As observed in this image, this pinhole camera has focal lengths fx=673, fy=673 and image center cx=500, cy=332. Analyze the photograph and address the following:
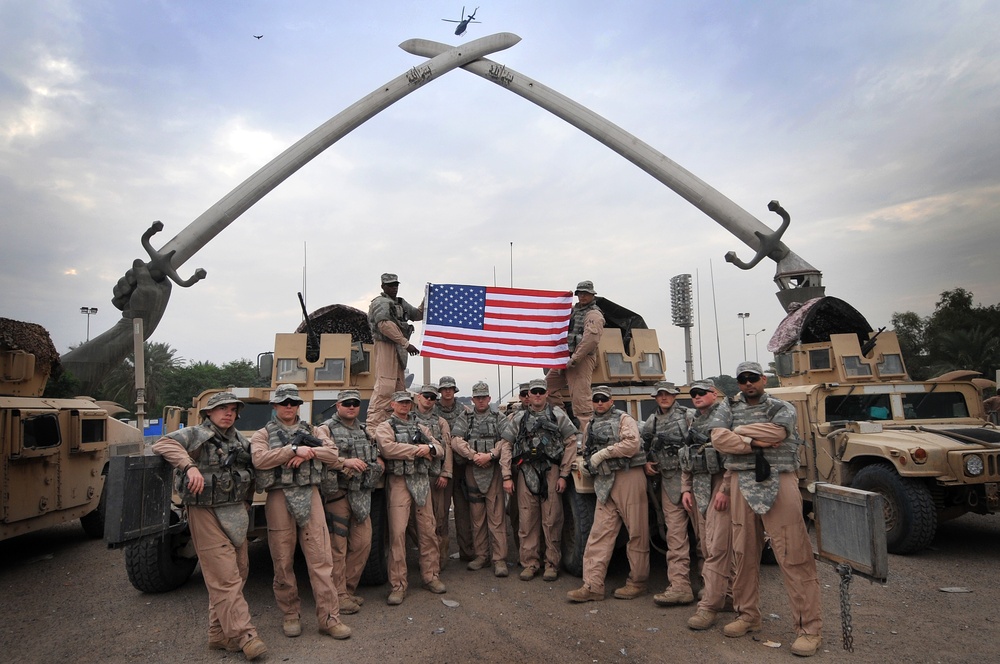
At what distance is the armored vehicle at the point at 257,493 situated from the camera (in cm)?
434

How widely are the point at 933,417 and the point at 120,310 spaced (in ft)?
73.5

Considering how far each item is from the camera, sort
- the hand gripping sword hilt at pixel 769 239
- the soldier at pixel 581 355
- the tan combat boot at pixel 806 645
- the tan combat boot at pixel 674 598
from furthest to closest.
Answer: the hand gripping sword hilt at pixel 769 239 < the soldier at pixel 581 355 < the tan combat boot at pixel 674 598 < the tan combat boot at pixel 806 645

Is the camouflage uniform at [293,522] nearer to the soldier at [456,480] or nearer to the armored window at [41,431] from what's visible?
the soldier at [456,480]

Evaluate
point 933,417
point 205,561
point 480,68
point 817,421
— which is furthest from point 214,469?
point 480,68

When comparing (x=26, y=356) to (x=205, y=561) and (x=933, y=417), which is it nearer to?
(x=205, y=561)

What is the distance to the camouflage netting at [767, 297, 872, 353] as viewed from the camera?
866 centimetres

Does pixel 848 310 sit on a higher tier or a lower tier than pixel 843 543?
higher

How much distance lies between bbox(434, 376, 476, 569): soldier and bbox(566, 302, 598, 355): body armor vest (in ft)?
4.46

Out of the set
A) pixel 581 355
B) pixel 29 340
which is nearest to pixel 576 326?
pixel 581 355

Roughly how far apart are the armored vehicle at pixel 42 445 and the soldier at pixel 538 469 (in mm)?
4576

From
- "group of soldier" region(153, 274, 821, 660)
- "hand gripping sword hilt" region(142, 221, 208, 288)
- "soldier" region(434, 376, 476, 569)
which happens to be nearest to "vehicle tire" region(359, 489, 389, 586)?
"group of soldier" region(153, 274, 821, 660)

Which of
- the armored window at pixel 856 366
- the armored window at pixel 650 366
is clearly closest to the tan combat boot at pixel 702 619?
the armored window at pixel 650 366

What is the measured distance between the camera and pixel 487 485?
241 inches

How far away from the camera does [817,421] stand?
24.0ft
